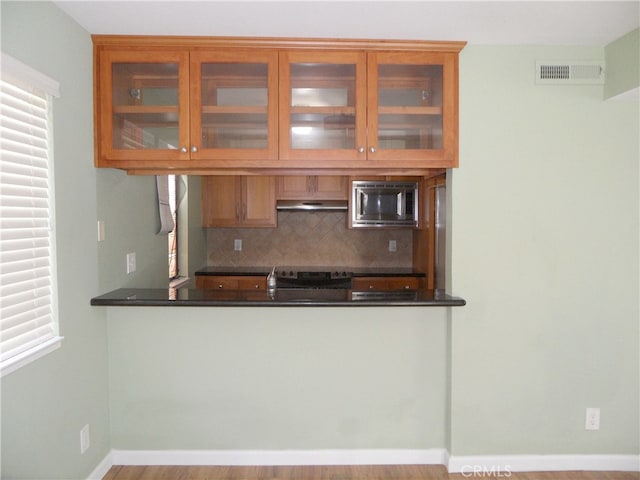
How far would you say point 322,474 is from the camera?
2.53 meters

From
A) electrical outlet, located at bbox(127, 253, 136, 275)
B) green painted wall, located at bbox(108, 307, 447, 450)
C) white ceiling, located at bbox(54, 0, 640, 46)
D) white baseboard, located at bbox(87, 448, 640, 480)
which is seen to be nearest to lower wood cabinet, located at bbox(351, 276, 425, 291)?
green painted wall, located at bbox(108, 307, 447, 450)

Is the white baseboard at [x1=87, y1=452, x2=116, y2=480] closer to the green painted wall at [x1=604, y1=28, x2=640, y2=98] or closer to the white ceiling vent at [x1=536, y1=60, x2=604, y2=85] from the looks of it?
the white ceiling vent at [x1=536, y1=60, x2=604, y2=85]

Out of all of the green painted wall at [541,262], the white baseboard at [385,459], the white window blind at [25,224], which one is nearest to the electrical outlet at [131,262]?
the white window blind at [25,224]

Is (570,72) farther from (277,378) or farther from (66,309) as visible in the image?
(66,309)

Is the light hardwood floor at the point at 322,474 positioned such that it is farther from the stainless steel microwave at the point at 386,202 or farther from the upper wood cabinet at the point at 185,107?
the stainless steel microwave at the point at 386,202

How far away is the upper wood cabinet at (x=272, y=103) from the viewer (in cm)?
240

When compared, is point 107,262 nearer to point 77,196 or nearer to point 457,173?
point 77,196

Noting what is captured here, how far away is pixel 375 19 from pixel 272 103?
66cm

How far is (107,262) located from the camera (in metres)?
2.53

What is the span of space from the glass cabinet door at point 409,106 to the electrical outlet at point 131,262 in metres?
1.60

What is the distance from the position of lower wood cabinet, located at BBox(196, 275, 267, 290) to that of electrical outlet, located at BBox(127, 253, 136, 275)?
5.03 feet

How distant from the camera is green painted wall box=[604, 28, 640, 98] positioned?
2.27 metres

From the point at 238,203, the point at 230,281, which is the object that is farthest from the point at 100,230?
the point at 238,203

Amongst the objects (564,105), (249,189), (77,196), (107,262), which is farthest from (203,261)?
(564,105)
